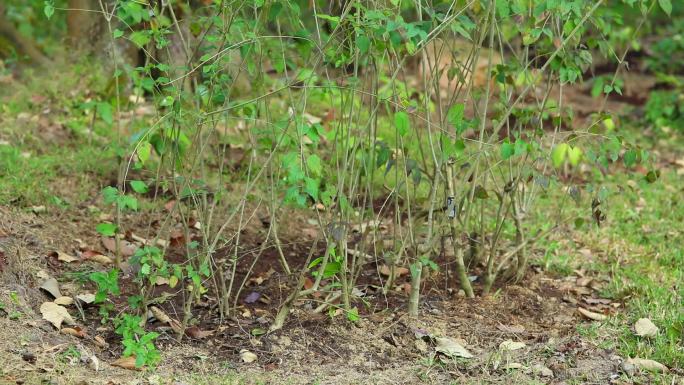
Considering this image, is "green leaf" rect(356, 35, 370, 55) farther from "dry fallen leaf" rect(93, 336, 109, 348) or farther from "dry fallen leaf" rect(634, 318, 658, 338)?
"dry fallen leaf" rect(634, 318, 658, 338)

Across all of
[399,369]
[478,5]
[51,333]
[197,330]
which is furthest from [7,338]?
[478,5]

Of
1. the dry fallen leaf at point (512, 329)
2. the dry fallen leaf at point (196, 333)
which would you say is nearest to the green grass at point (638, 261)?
the dry fallen leaf at point (512, 329)

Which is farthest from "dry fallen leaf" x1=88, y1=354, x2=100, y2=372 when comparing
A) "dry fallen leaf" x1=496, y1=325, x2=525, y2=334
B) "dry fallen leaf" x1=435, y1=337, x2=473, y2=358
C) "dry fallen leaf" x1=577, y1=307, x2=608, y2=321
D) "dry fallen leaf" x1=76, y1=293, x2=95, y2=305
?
"dry fallen leaf" x1=577, y1=307, x2=608, y2=321

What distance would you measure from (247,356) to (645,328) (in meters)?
1.67

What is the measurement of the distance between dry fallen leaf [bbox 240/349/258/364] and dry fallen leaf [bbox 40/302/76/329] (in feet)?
2.29

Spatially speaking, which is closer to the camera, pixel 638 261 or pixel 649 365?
pixel 649 365

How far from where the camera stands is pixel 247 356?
11.7ft

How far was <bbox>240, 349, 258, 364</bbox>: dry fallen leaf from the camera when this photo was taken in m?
3.55

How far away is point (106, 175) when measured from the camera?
5.15 m

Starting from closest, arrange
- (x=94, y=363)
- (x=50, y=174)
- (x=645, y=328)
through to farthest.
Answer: (x=94, y=363) < (x=645, y=328) < (x=50, y=174)

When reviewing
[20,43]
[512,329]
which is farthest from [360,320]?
[20,43]

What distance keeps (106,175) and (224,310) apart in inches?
65.0

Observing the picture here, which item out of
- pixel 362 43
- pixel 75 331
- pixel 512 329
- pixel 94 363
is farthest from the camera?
pixel 512 329

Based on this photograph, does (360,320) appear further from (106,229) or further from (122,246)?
(122,246)
